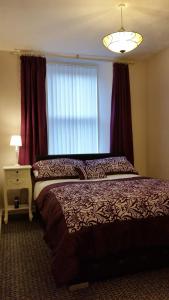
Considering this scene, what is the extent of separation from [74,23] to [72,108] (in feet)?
5.17

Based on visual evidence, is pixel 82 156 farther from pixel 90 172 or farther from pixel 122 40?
pixel 122 40

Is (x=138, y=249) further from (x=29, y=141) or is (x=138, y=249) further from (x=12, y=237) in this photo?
(x=29, y=141)

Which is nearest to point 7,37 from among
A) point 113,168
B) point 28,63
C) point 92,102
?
point 28,63

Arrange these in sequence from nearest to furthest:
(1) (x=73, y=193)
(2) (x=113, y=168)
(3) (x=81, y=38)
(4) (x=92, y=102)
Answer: (1) (x=73, y=193) → (3) (x=81, y=38) → (2) (x=113, y=168) → (4) (x=92, y=102)

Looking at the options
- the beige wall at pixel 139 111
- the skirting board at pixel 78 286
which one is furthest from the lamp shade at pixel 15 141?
the skirting board at pixel 78 286

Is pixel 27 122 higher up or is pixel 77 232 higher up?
pixel 27 122

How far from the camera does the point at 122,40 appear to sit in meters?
2.56

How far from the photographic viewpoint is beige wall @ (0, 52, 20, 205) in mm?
→ 4109

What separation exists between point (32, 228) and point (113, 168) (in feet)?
4.91

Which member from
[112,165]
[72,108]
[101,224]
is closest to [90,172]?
[112,165]

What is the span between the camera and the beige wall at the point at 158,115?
4296mm

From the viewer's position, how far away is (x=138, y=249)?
85.5 inches

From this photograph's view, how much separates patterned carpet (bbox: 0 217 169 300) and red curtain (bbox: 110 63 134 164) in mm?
2482

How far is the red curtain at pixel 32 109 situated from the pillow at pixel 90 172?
816 mm
